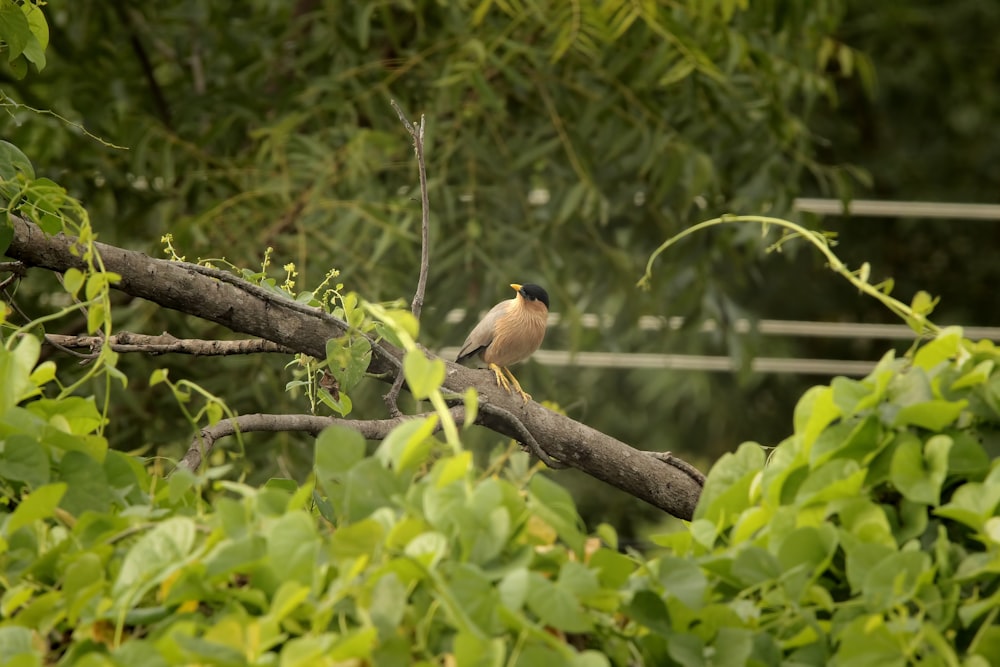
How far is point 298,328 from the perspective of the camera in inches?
63.6

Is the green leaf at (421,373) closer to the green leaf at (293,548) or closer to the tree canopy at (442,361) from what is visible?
the tree canopy at (442,361)

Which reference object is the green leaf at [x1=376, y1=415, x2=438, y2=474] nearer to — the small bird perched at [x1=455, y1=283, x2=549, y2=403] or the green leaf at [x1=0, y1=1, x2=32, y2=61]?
the green leaf at [x1=0, y1=1, x2=32, y2=61]

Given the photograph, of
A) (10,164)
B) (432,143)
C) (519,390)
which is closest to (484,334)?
(519,390)

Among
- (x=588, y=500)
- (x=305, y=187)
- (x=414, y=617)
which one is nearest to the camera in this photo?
Answer: (x=414, y=617)

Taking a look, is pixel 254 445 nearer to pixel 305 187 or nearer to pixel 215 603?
pixel 305 187

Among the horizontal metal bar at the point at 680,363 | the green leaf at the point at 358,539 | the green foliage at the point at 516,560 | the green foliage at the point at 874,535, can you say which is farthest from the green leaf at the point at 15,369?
the horizontal metal bar at the point at 680,363

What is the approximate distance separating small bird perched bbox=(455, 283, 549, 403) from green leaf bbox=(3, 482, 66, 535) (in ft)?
6.11

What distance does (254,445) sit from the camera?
312 cm

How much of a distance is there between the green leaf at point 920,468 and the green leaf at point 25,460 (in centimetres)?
66

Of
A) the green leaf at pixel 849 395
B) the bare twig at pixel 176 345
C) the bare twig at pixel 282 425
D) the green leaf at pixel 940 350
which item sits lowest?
the bare twig at pixel 282 425

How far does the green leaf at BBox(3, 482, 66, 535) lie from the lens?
35.6 inches

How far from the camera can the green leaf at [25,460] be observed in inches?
38.5

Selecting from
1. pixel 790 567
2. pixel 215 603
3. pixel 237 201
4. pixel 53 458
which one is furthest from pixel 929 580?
pixel 237 201

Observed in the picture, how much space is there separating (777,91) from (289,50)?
1.47 m
